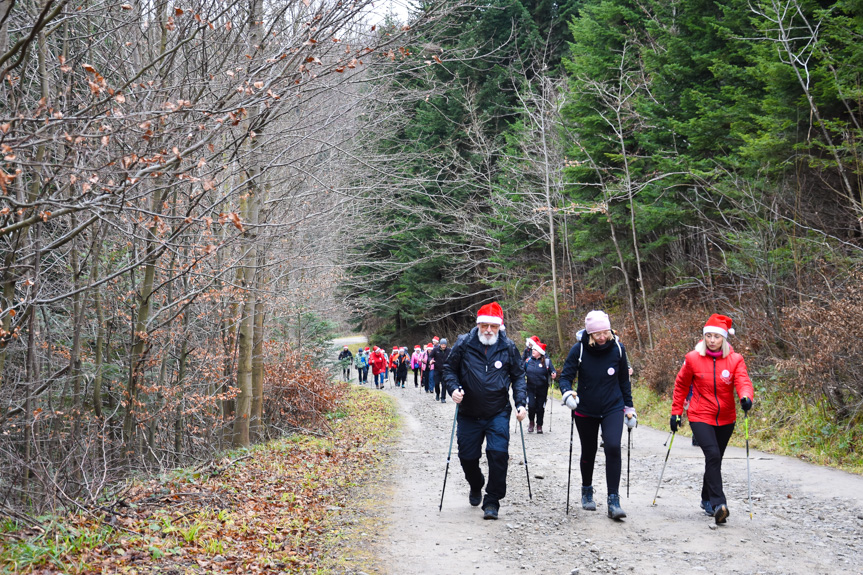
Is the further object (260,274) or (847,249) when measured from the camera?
(260,274)

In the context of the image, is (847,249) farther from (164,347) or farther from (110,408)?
(110,408)

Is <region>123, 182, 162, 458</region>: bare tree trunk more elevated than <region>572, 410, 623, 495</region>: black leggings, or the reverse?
<region>123, 182, 162, 458</region>: bare tree trunk

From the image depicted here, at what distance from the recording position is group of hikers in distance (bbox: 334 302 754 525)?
23.6 feet

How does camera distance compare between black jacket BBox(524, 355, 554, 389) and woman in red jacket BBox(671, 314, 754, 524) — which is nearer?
woman in red jacket BBox(671, 314, 754, 524)

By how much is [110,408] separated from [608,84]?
19328 millimetres

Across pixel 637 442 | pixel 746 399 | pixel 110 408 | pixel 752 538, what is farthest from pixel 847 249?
pixel 110 408

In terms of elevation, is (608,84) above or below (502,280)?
above

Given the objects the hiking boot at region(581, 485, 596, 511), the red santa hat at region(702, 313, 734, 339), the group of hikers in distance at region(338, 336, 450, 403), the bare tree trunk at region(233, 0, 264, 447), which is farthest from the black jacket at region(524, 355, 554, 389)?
the group of hikers in distance at region(338, 336, 450, 403)

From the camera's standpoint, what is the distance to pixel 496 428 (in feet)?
24.4

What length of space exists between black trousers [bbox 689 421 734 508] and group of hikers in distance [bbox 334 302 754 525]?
0.03 feet

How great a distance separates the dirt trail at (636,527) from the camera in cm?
573

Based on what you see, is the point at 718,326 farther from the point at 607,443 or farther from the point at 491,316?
the point at 491,316

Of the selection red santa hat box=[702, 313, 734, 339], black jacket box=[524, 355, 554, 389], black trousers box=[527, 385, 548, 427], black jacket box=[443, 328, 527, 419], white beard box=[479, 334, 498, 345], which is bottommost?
black trousers box=[527, 385, 548, 427]

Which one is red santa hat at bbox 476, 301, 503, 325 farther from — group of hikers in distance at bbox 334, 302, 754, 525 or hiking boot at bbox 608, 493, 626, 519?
hiking boot at bbox 608, 493, 626, 519
